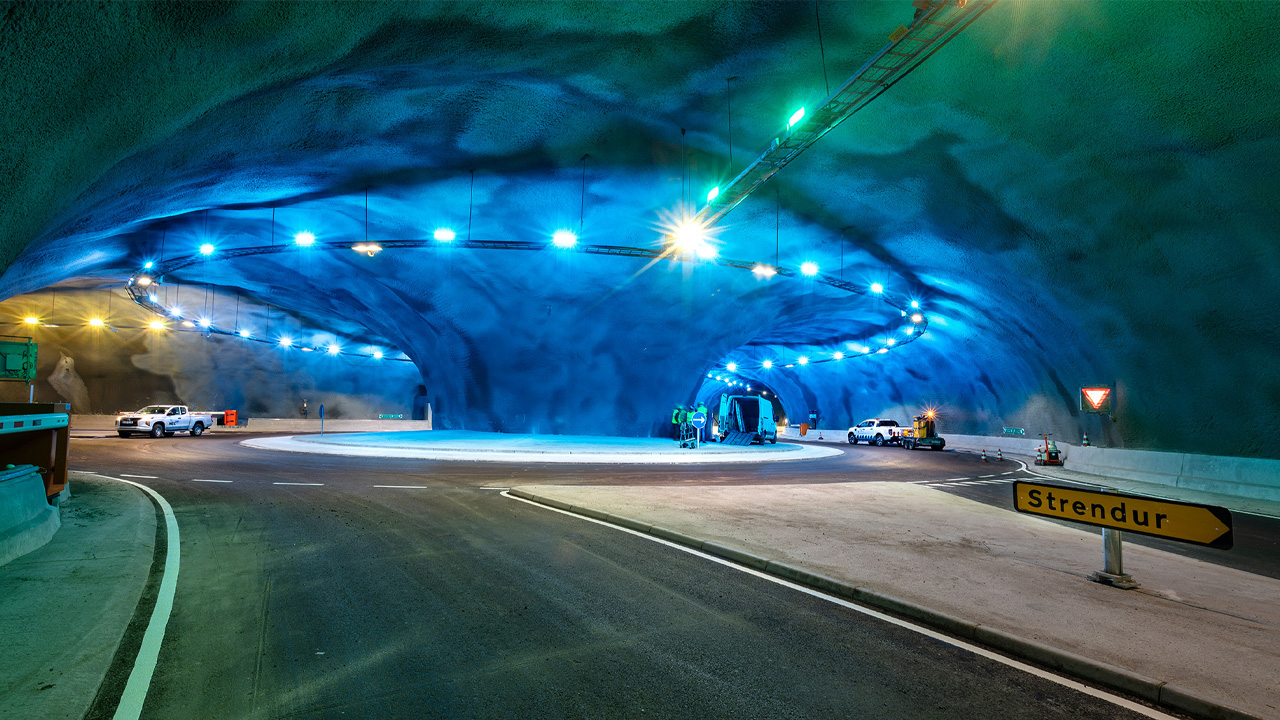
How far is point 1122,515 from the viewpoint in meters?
5.85

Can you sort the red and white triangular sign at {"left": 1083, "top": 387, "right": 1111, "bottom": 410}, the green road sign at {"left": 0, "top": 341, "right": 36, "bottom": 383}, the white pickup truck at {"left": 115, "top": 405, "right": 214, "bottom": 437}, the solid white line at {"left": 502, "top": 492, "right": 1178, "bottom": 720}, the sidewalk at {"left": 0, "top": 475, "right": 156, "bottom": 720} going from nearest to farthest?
the sidewalk at {"left": 0, "top": 475, "right": 156, "bottom": 720} → the solid white line at {"left": 502, "top": 492, "right": 1178, "bottom": 720} → the green road sign at {"left": 0, "top": 341, "right": 36, "bottom": 383} → the red and white triangular sign at {"left": 1083, "top": 387, "right": 1111, "bottom": 410} → the white pickup truck at {"left": 115, "top": 405, "right": 214, "bottom": 437}

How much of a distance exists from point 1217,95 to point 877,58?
6463 mm

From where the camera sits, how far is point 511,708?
3594 millimetres

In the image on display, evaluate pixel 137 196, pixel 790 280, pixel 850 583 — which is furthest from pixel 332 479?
pixel 790 280

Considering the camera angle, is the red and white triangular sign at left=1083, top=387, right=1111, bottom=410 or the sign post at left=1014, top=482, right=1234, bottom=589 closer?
the sign post at left=1014, top=482, right=1234, bottom=589

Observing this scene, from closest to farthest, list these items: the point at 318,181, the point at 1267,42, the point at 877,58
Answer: the point at 1267,42 → the point at 877,58 → the point at 318,181

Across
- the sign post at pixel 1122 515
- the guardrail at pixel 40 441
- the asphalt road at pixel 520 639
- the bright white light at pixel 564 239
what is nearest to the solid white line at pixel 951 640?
the asphalt road at pixel 520 639

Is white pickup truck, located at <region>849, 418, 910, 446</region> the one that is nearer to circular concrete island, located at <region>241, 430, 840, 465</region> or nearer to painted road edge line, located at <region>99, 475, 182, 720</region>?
circular concrete island, located at <region>241, 430, 840, 465</region>

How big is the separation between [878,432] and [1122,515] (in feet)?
134

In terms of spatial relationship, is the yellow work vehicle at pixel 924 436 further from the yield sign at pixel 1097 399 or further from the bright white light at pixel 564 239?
the bright white light at pixel 564 239

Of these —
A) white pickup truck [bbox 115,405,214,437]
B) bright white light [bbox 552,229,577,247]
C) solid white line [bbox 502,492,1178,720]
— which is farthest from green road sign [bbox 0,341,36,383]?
white pickup truck [bbox 115,405,214,437]

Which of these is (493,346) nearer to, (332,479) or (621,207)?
(621,207)

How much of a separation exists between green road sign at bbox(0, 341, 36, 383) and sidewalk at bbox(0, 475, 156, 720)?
8.54 ft

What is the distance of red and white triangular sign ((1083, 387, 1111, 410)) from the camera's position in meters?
20.4
